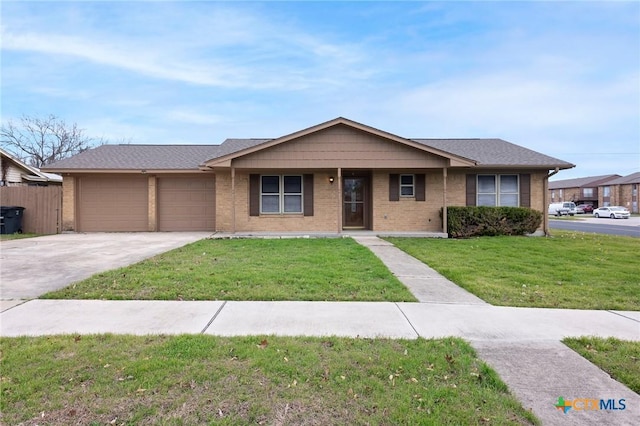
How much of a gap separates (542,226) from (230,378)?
1528 centimetres

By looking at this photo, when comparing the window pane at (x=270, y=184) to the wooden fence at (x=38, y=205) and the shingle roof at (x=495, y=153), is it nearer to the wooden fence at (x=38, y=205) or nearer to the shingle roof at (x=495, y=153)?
the shingle roof at (x=495, y=153)

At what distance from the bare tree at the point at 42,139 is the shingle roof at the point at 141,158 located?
1043 inches

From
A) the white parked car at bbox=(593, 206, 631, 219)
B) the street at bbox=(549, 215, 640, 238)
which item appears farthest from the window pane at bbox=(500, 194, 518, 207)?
the white parked car at bbox=(593, 206, 631, 219)

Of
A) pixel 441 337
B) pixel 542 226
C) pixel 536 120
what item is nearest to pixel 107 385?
pixel 441 337

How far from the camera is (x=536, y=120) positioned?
33.0m

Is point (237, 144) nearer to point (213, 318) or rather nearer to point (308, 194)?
point (308, 194)

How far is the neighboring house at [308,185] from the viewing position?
1291 cm

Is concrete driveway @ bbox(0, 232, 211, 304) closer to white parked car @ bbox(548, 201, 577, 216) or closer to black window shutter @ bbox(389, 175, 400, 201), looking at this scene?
black window shutter @ bbox(389, 175, 400, 201)

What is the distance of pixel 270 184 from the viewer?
46.6 ft

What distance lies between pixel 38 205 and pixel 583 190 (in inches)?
3088

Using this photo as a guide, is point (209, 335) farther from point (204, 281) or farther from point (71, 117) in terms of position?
point (71, 117)

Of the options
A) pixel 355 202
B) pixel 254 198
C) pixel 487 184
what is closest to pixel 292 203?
pixel 254 198

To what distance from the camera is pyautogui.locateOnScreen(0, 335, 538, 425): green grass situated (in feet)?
7.55

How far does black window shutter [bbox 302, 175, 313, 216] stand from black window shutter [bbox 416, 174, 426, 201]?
14.6 ft
